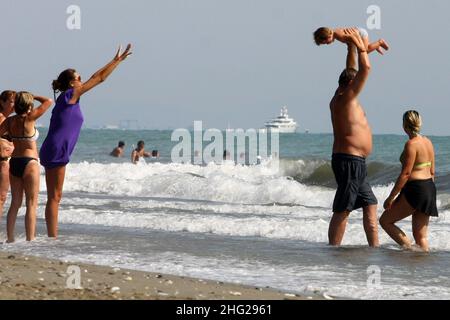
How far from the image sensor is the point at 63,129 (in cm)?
862

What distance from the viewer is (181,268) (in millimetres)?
7613

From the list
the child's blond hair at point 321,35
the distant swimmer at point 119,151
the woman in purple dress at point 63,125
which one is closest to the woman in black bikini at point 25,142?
the woman in purple dress at point 63,125

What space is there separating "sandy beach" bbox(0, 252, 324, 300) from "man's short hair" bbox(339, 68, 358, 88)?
255 centimetres

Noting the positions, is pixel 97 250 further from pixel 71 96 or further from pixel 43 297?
pixel 43 297

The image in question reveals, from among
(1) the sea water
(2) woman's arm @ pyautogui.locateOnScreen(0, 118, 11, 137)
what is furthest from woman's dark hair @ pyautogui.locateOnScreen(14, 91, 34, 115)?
(1) the sea water

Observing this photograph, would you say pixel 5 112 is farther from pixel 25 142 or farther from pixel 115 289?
pixel 115 289

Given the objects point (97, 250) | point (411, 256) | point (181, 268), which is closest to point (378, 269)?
point (411, 256)

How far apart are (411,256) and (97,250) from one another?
9.55 ft

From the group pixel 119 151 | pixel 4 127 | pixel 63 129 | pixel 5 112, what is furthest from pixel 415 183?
pixel 119 151

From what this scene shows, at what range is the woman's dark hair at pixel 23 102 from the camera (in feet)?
28.5

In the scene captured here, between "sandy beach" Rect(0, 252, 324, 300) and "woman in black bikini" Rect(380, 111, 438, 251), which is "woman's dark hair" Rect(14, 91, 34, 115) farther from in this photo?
"woman in black bikini" Rect(380, 111, 438, 251)

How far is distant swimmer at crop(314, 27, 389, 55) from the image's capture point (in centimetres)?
771

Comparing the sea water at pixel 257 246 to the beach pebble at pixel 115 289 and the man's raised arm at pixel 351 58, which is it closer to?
the beach pebble at pixel 115 289
